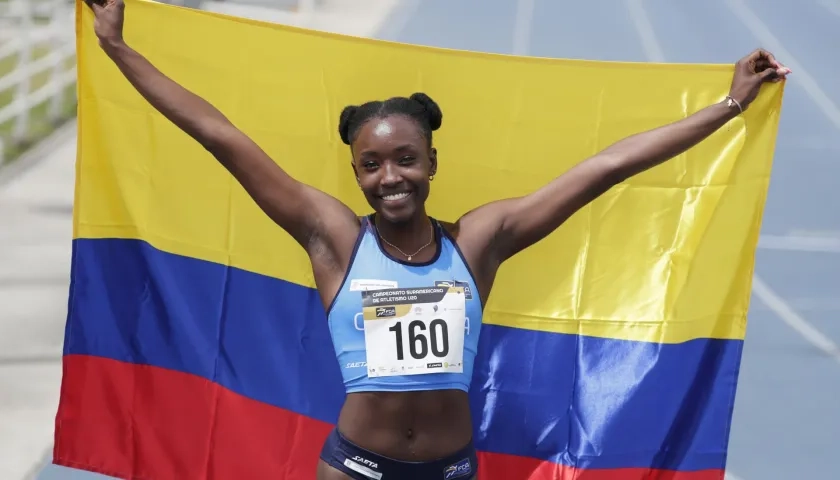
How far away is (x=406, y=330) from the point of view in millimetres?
3061

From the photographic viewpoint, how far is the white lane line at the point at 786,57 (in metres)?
11.8

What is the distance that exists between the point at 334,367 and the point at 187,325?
0.53m

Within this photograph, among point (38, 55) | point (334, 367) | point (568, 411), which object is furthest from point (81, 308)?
point (38, 55)

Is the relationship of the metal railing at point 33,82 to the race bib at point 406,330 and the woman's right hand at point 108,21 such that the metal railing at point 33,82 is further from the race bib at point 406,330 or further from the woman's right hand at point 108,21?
the race bib at point 406,330

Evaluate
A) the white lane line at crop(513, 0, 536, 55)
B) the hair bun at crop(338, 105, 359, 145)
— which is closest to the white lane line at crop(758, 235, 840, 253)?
the white lane line at crop(513, 0, 536, 55)

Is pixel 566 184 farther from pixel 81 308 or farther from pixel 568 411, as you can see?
pixel 81 308

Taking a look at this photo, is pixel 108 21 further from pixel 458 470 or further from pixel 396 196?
pixel 458 470

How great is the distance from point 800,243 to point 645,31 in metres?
5.37

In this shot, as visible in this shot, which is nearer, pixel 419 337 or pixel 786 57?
pixel 419 337

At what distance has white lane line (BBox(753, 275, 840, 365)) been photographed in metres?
6.82

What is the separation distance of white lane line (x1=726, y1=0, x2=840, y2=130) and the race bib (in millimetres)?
9107

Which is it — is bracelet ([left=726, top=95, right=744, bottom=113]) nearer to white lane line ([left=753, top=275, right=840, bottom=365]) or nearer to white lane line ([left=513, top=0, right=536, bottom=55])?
white lane line ([left=753, top=275, right=840, bottom=365])

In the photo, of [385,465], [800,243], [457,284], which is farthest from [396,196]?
[800,243]

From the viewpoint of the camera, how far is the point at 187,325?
4.18 metres
